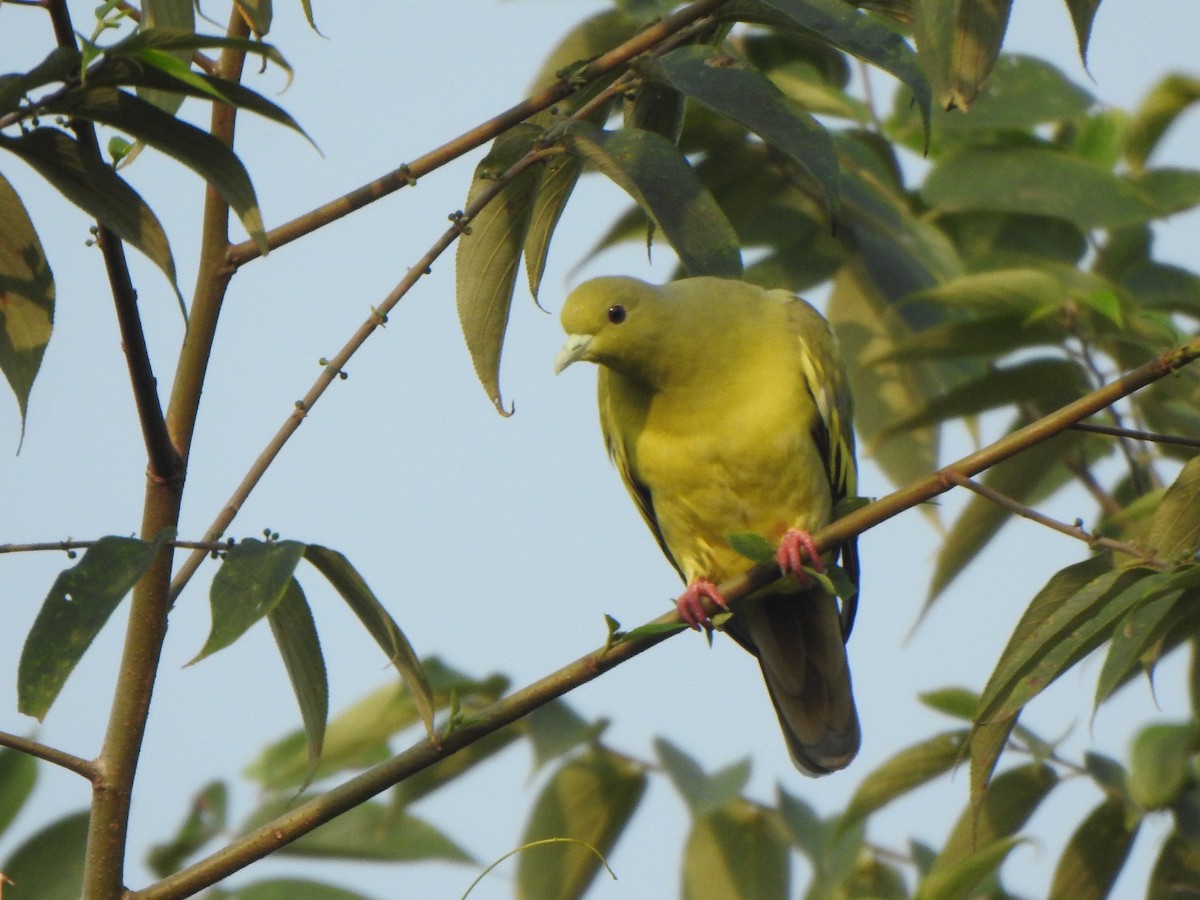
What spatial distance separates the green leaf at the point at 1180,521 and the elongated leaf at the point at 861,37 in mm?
672

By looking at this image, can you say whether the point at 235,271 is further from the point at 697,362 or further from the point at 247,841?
the point at 697,362

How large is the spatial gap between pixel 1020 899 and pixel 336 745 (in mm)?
1789

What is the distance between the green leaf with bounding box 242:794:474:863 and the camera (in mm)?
3715

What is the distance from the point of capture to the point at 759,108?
2.25 metres

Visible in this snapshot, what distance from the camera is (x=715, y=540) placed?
4.00 meters

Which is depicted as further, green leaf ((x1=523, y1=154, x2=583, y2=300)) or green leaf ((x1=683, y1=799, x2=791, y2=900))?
green leaf ((x1=683, y1=799, x2=791, y2=900))

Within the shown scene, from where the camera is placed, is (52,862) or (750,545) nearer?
(750,545)

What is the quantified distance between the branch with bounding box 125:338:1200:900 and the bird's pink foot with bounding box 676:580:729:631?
1.18 metres

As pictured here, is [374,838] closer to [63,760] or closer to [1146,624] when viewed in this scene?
[63,760]

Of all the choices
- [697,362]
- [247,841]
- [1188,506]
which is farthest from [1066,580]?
[697,362]

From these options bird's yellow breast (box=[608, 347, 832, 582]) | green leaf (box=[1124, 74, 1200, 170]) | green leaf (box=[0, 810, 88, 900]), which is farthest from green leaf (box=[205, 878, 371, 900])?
green leaf (box=[1124, 74, 1200, 170])

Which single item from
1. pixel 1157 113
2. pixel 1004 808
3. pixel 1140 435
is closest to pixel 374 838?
pixel 1004 808

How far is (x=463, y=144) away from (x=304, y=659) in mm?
800

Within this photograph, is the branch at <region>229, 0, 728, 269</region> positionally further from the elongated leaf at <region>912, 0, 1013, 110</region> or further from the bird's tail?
the bird's tail
